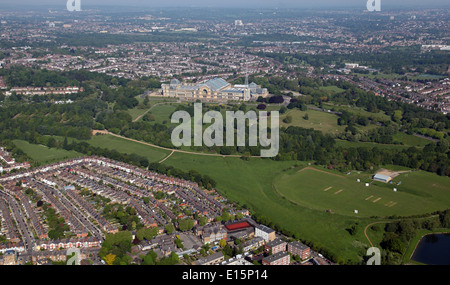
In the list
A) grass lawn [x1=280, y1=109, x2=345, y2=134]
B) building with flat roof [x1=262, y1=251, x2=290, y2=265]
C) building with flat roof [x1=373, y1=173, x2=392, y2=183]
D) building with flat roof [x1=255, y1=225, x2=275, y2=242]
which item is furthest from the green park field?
grass lawn [x1=280, y1=109, x2=345, y2=134]

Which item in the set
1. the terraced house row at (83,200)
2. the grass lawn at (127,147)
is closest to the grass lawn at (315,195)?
the grass lawn at (127,147)

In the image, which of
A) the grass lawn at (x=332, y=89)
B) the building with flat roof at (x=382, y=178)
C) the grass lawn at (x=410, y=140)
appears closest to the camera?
the building with flat roof at (x=382, y=178)

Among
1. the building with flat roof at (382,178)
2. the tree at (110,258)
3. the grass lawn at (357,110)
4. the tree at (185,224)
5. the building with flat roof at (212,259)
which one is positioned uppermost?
the grass lawn at (357,110)

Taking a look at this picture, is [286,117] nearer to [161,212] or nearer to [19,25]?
[161,212]

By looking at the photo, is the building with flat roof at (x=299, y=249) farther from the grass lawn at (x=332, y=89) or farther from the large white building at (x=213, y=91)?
the grass lawn at (x=332, y=89)

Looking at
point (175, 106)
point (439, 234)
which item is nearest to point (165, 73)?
point (175, 106)

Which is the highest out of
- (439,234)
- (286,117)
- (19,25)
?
(19,25)
